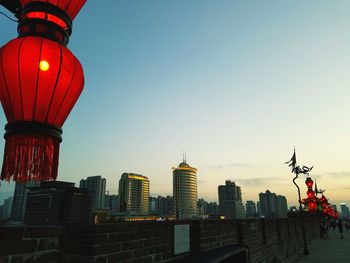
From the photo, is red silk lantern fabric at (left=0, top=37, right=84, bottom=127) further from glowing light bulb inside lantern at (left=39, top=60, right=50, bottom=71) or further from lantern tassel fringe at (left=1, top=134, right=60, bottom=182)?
lantern tassel fringe at (left=1, top=134, right=60, bottom=182)

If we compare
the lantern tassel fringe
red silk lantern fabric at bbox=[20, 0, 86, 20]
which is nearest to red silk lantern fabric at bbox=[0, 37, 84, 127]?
the lantern tassel fringe

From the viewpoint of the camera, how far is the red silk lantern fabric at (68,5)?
2.29 m

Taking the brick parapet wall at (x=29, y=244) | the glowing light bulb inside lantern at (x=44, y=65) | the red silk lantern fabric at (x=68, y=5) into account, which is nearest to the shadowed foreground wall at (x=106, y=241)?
the brick parapet wall at (x=29, y=244)

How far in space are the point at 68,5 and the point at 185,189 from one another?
563 feet

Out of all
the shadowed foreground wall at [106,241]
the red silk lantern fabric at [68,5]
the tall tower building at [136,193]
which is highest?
the tall tower building at [136,193]

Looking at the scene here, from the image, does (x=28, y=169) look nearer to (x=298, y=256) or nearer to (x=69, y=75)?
(x=69, y=75)

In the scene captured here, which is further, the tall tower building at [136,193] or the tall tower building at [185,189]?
the tall tower building at [136,193]

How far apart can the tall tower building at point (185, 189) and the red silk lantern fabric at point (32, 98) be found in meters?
163

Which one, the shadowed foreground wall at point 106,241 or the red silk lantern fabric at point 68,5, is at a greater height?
the red silk lantern fabric at point 68,5

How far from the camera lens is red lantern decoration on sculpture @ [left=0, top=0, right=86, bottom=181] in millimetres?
1939

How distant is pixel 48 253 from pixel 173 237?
2.62 metres

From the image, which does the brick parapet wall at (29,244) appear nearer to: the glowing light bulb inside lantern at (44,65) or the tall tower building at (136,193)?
the glowing light bulb inside lantern at (44,65)

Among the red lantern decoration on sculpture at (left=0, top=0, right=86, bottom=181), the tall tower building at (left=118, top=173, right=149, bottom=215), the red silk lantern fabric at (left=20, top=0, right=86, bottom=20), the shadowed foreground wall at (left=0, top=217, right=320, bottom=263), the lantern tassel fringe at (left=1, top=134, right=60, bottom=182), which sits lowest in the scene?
the shadowed foreground wall at (left=0, top=217, right=320, bottom=263)

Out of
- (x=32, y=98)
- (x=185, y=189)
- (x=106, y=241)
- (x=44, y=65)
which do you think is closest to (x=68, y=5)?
(x=44, y=65)
